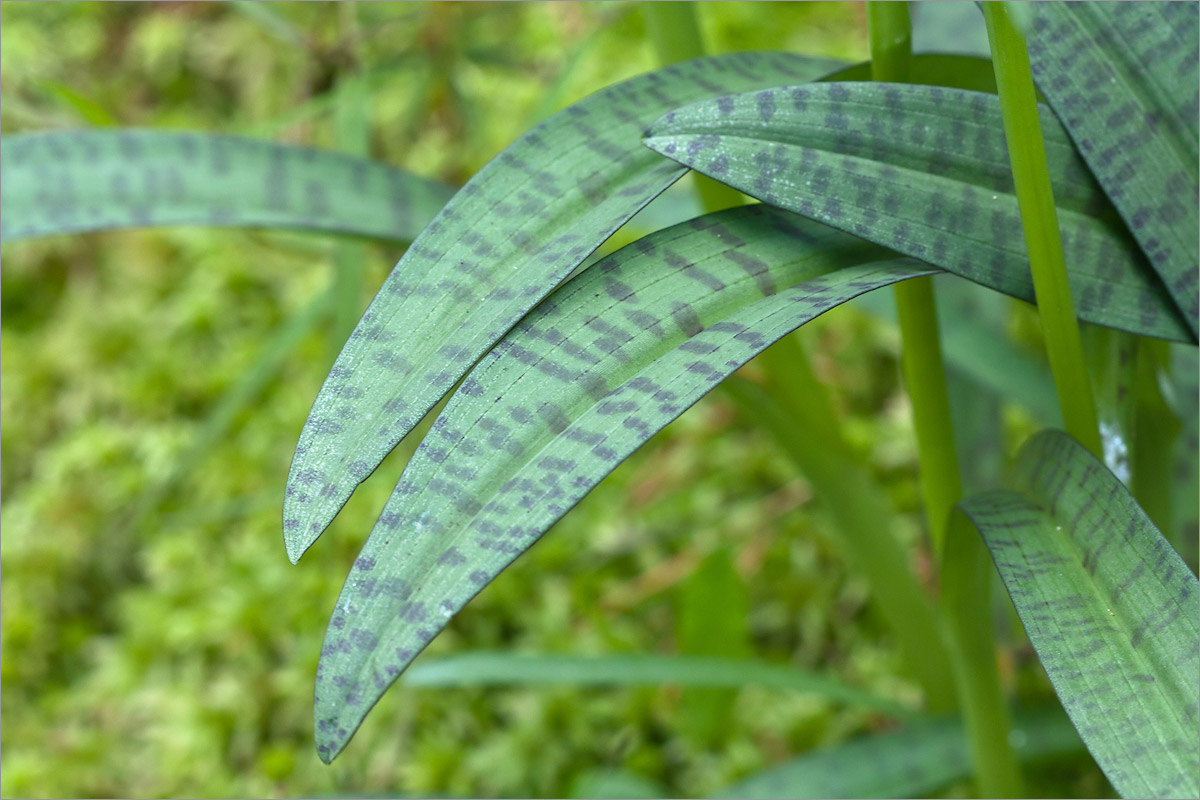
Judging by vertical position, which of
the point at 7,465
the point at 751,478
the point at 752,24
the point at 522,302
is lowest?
the point at 522,302

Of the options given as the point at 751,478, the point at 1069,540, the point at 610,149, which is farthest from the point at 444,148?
the point at 1069,540

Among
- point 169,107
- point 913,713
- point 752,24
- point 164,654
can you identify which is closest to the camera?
point 913,713

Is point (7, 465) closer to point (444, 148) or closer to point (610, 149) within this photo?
point (444, 148)

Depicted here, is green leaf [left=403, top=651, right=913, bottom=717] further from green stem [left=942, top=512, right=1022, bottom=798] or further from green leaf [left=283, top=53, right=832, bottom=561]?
green leaf [left=283, top=53, right=832, bottom=561]

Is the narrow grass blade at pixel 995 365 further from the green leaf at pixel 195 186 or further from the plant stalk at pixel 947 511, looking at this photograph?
the green leaf at pixel 195 186

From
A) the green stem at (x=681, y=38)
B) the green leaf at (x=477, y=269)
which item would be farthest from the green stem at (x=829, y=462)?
the green leaf at (x=477, y=269)

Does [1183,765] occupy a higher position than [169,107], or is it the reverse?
[169,107]
